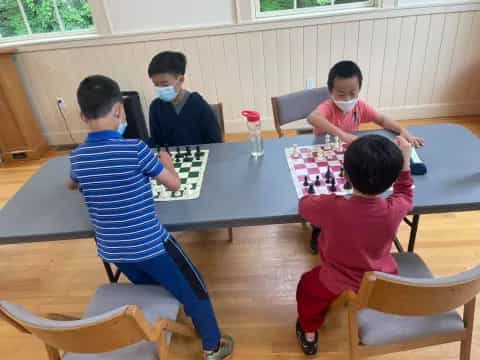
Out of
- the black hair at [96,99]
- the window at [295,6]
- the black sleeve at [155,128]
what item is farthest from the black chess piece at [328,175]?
the window at [295,6]

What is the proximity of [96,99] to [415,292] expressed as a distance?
1040mm

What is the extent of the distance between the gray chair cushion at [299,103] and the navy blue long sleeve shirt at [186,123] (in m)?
0.38

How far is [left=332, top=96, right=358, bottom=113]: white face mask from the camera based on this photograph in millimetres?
1673

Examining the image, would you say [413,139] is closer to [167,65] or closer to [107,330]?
[167,65]

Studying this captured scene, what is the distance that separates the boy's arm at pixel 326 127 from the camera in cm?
A: 156

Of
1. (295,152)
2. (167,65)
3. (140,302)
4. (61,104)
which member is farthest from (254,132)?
(61,104)

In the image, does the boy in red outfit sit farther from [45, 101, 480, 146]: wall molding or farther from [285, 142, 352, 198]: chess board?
[45, 101, 480, 146]: wall molding

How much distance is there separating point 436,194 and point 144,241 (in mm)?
977

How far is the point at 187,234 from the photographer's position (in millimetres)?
2254

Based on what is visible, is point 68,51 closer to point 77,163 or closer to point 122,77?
point 122,77

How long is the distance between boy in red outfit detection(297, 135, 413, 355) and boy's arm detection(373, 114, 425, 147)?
A: 0.36 meters

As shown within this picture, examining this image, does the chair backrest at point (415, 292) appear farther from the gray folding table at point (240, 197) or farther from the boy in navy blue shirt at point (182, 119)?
the boy in navy blue shirt at point (182, 119)

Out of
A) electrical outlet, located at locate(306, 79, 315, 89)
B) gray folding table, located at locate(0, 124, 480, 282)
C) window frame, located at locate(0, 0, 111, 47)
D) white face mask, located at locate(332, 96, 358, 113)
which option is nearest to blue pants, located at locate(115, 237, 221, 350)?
gray folding table, located at locate(0, 124, 480, 282)

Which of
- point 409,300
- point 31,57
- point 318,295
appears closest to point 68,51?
point 31,57
